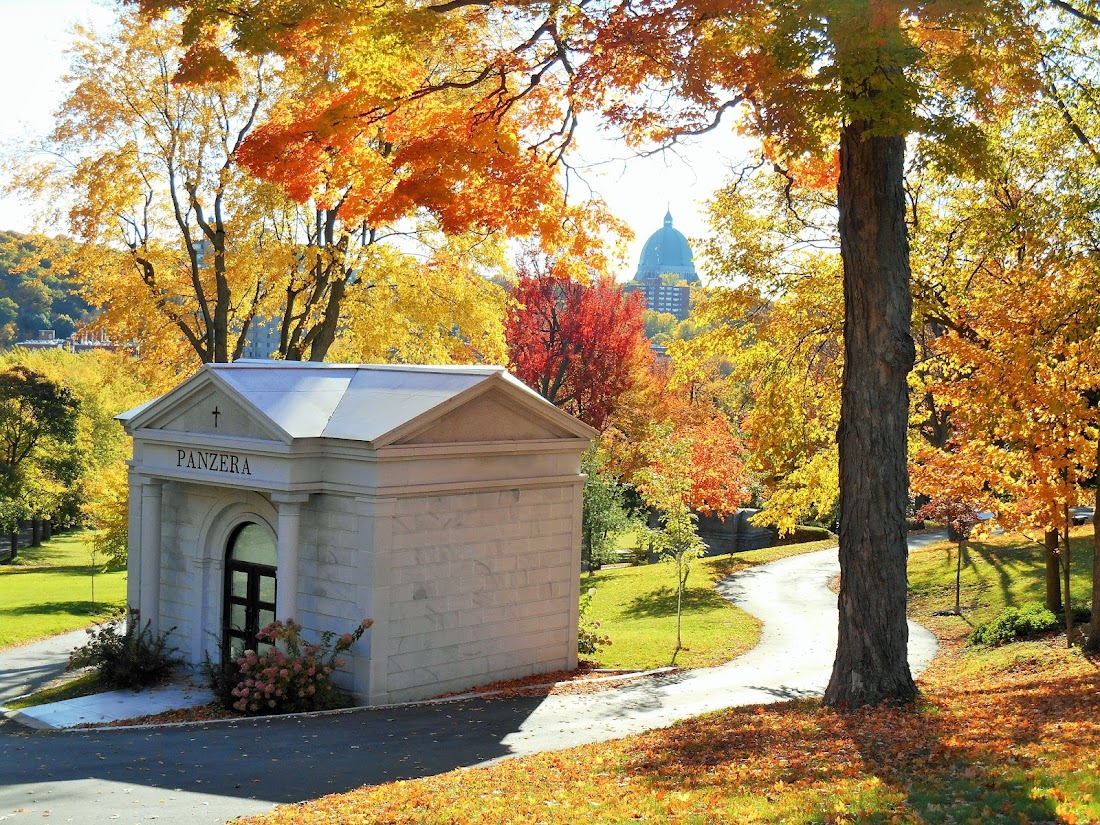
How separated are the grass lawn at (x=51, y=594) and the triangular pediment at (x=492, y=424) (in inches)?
603

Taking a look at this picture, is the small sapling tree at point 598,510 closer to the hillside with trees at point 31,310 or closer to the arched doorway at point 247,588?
A: the arched doorway at point 247,588

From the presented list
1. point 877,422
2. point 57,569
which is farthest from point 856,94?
point 57,569

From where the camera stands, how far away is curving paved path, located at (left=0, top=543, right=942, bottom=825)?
32.4ft

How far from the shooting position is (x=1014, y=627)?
20219mm

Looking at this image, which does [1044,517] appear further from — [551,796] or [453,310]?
[453,310]

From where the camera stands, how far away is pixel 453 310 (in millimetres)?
27703

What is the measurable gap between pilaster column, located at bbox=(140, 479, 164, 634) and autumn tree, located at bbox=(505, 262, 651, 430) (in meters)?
24.7

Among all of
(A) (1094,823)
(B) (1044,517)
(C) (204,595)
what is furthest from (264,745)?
(B) (1044,517)

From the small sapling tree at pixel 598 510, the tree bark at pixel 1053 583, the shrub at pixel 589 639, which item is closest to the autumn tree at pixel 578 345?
the small sapling tree at pixel 598 510

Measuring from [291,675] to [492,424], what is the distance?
4.70 metres

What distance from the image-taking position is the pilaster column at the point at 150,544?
1808 centimetres

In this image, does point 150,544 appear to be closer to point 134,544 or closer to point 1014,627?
point 134,544

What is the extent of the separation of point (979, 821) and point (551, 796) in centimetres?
342

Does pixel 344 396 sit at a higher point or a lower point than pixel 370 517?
higher
